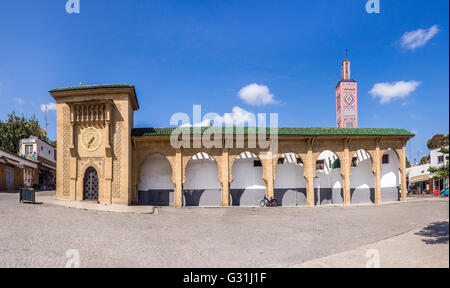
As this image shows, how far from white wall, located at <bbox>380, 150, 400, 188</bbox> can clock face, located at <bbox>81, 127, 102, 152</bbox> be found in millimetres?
21056

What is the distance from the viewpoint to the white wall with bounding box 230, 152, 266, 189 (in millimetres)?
21203

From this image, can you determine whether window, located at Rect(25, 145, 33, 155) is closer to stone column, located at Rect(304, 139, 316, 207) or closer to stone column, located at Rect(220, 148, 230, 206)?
stone column, located at Rect(220, 148, 230, 206)

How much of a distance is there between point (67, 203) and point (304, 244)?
1417 centimetres

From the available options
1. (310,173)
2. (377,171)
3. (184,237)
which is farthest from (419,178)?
(184,237)

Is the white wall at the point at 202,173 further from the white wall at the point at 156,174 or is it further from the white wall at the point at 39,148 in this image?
the white wall at the point at 39,148

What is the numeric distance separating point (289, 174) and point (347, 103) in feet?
87.2

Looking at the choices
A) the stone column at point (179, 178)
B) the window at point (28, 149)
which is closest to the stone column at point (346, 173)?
the stone column at point (179, 178)

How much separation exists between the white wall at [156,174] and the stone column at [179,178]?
102 centimetres

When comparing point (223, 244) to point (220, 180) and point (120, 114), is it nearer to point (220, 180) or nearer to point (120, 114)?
point (220, 180)

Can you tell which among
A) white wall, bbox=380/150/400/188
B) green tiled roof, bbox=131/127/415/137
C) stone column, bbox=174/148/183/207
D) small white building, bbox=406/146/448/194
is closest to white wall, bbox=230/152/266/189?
green tiled roof, bbox=131/127/415/137

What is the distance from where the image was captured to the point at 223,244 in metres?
9.18

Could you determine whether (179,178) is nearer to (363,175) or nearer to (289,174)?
(289,174)

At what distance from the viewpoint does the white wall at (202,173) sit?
2094 centimetres

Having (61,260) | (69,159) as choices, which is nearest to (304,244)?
(61,260)
